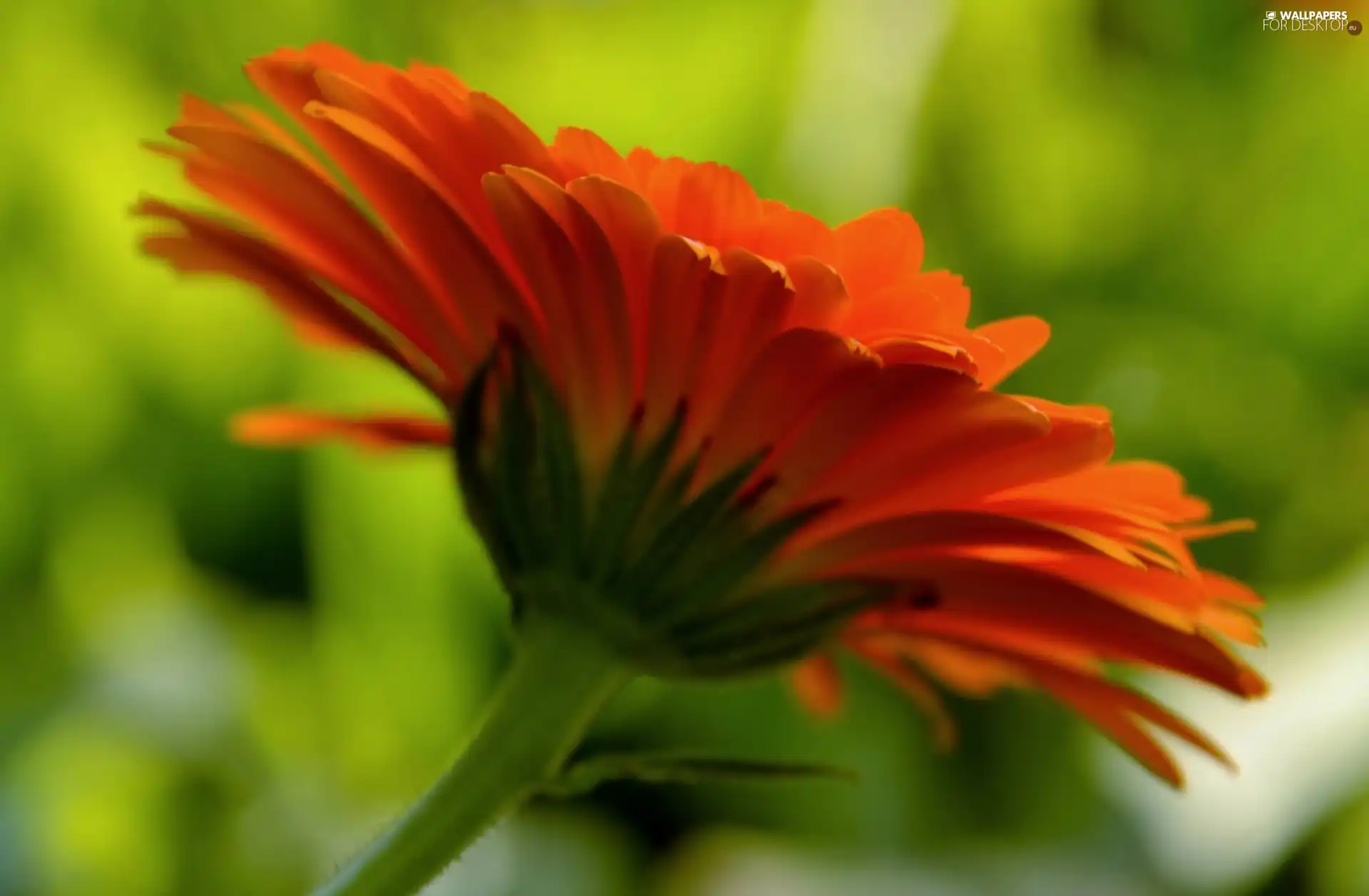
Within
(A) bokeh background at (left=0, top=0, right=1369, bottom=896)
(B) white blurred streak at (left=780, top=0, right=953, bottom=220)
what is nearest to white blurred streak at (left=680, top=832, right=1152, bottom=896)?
(A) bokeh background at (left=0, top=0, right=1369, bottom=896)

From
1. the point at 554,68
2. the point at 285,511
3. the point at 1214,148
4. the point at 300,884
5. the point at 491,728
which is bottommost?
the point at 300,884

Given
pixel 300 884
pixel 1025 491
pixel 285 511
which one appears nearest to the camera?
pixel 1025 491

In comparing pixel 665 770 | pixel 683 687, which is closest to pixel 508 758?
pixel 665 770

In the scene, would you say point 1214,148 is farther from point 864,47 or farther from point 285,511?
point 285,511

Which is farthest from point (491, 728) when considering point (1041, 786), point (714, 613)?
point (1041, 786)

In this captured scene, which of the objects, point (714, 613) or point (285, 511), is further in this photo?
point (285, 511)

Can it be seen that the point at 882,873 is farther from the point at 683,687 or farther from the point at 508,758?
the point at 508,758

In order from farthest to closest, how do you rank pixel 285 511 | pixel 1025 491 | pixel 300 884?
1. pixel 285 511
2. pixel 300 884
3. pixel 1025 491
